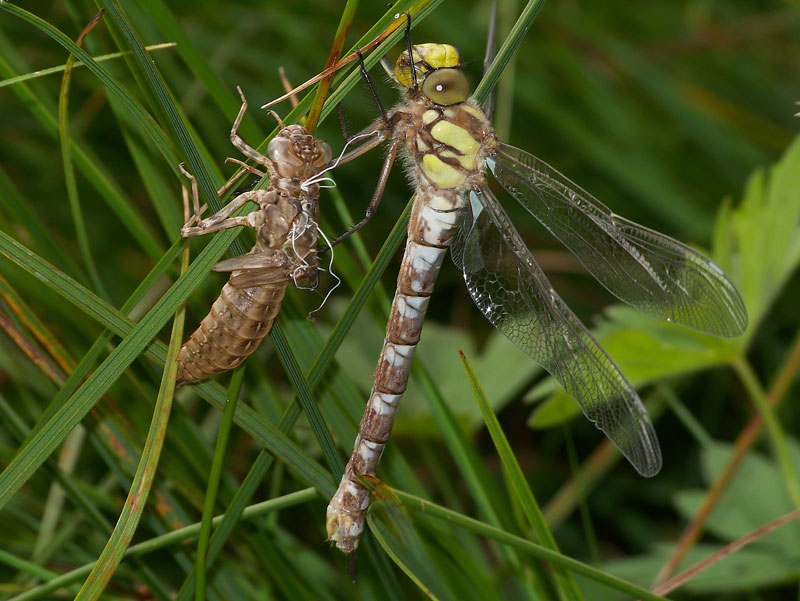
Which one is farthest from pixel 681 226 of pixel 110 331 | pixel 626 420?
pixel 110 331

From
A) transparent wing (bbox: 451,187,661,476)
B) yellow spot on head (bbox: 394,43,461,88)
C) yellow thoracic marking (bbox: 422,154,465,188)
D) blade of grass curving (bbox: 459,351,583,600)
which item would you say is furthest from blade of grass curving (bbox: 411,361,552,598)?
yellow spot on head (bbox: 394,43,461,88)

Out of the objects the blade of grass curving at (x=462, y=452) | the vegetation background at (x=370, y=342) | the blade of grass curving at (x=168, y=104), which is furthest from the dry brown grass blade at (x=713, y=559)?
the blade of grass curving at (x=168, y=104)

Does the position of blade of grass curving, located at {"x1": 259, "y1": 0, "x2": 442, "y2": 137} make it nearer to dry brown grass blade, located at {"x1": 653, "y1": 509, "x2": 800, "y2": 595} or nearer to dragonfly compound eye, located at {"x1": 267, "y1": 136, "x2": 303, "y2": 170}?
dragonfly compound eye, located at {"x1": 267, "y1": 136, "x2": 303, "y2": 170}

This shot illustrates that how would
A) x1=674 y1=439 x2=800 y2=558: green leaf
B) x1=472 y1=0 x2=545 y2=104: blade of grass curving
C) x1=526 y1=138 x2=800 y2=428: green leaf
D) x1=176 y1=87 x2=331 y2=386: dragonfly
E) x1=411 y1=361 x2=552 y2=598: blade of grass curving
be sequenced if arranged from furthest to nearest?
1. x1=674 y1=439 x2=800 y2=558: green leaf
2. x1=526 y1=138 x2=800 y2=428: green leaf
3. x1=411 y1=361 x2=552 y2=598: blade of grass curving
4. x1=176 y1=87 x2=331 y2=386: dragonfly
5. x1=472 y1=0 x2=545 y2=104: blade of grass curving

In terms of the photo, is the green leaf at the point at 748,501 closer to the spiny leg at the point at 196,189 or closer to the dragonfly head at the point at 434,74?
the dragonfly head at the point at 434,74

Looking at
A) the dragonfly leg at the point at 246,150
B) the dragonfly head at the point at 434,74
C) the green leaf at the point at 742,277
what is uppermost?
the dragonfly leg at the point at 246,150

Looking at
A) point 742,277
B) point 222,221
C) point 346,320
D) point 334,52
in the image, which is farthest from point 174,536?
point 742,277
